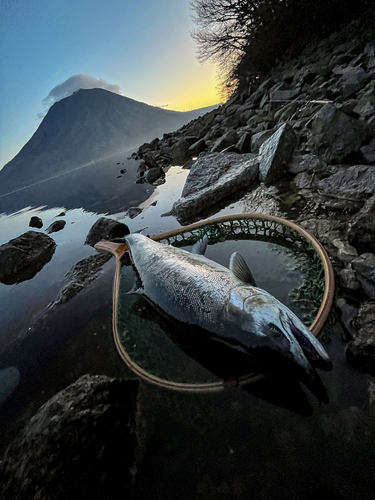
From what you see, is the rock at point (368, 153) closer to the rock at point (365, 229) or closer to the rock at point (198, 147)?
the rock at point (365, 229)

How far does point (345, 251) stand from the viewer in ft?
9.61

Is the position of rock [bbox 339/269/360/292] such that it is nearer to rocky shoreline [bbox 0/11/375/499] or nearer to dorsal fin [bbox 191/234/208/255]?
rocky shoreline [bbox 0/11/375/499]

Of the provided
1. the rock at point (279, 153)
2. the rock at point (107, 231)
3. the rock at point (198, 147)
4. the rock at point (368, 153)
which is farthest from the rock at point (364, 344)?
the rock at point (198, 147)

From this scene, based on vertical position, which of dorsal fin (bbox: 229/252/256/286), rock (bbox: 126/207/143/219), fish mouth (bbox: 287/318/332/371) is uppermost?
dorsal fin (bbox: 229/252/256/286)

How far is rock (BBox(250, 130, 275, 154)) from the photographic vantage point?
24.3 feet

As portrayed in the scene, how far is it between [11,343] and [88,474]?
9.34 feet

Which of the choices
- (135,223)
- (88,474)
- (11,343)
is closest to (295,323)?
(88,474)

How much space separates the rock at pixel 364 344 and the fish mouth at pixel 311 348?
0.43 m

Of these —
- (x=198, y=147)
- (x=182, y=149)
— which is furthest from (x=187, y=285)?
(x=182, y=149)

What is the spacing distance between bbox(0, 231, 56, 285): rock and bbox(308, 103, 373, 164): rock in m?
7.70

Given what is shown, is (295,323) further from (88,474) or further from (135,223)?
(135,223)

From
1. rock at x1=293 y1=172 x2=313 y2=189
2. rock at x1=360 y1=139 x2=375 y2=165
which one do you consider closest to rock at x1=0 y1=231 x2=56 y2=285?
rock at x1=293 y1=172 x2=313 y2=189

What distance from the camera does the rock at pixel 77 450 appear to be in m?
1.58

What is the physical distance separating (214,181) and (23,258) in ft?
19.7
